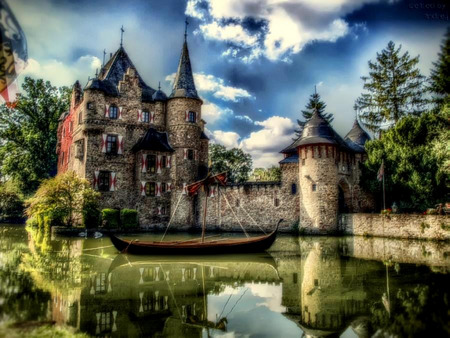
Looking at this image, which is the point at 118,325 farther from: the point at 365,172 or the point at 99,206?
the point at 365,172

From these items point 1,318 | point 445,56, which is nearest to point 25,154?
point 1,318

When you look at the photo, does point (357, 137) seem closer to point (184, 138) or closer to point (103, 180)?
point (184, 138)

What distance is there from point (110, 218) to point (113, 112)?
881 centimetres

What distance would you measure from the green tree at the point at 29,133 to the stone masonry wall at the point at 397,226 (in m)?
30.0

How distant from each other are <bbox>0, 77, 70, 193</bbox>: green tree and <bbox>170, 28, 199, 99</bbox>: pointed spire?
1595 cm

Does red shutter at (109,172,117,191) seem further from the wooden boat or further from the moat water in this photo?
the moat water

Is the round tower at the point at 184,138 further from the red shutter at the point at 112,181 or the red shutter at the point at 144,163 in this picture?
the red shutter at the point at 112,181

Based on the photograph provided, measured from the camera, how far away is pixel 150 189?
2836cm

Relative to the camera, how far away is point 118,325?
5590mm

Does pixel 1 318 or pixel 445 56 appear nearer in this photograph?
pixel 1 318

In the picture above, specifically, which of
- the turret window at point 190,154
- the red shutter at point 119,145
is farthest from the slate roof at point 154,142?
the turret window at point 190,154

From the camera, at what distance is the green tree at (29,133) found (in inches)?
1399

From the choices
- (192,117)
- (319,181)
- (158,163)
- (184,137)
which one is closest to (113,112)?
(158,163)

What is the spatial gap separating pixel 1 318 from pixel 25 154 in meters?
35.2
